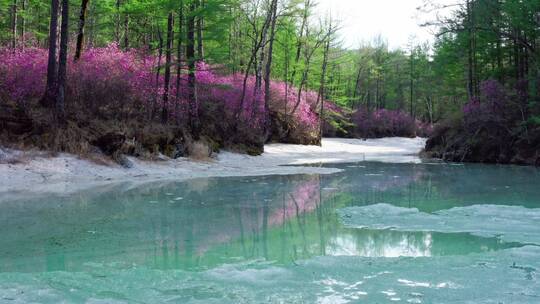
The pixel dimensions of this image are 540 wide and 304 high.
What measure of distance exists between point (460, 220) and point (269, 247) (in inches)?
144

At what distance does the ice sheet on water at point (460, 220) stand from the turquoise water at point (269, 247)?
2 centimetres

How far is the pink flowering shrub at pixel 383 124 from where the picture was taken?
5350cm

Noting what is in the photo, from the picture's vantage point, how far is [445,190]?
505 inches

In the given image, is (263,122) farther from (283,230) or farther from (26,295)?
(26,295)

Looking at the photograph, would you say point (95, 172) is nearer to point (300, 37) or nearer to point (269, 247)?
point (269, 247)

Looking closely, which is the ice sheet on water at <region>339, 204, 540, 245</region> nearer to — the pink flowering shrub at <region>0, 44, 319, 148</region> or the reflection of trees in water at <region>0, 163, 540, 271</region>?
the reflection of trees in water at <region>0, 163, 540, 271</region>

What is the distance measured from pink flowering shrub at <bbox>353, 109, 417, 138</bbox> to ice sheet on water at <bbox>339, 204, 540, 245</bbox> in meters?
43.6

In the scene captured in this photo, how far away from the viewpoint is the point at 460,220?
8.16 meters

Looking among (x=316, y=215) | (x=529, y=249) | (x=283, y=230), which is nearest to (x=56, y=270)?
(x=283, y=230)

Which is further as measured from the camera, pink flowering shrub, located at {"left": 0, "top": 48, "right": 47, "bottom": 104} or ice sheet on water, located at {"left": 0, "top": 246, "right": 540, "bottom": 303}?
pink flowering shrub, located at {"left": 0, "top": 48, "right": 47, "bottom": 104}

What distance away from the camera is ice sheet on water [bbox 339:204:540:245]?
719 cm

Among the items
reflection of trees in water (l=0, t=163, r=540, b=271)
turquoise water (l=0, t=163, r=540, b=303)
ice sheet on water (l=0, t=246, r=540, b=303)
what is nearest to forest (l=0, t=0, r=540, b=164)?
reflection of trees in water (l=0, t=163, r=540, b=271)

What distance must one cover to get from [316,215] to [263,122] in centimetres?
2021

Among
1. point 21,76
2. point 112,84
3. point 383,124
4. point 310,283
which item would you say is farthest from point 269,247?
point 383,124
